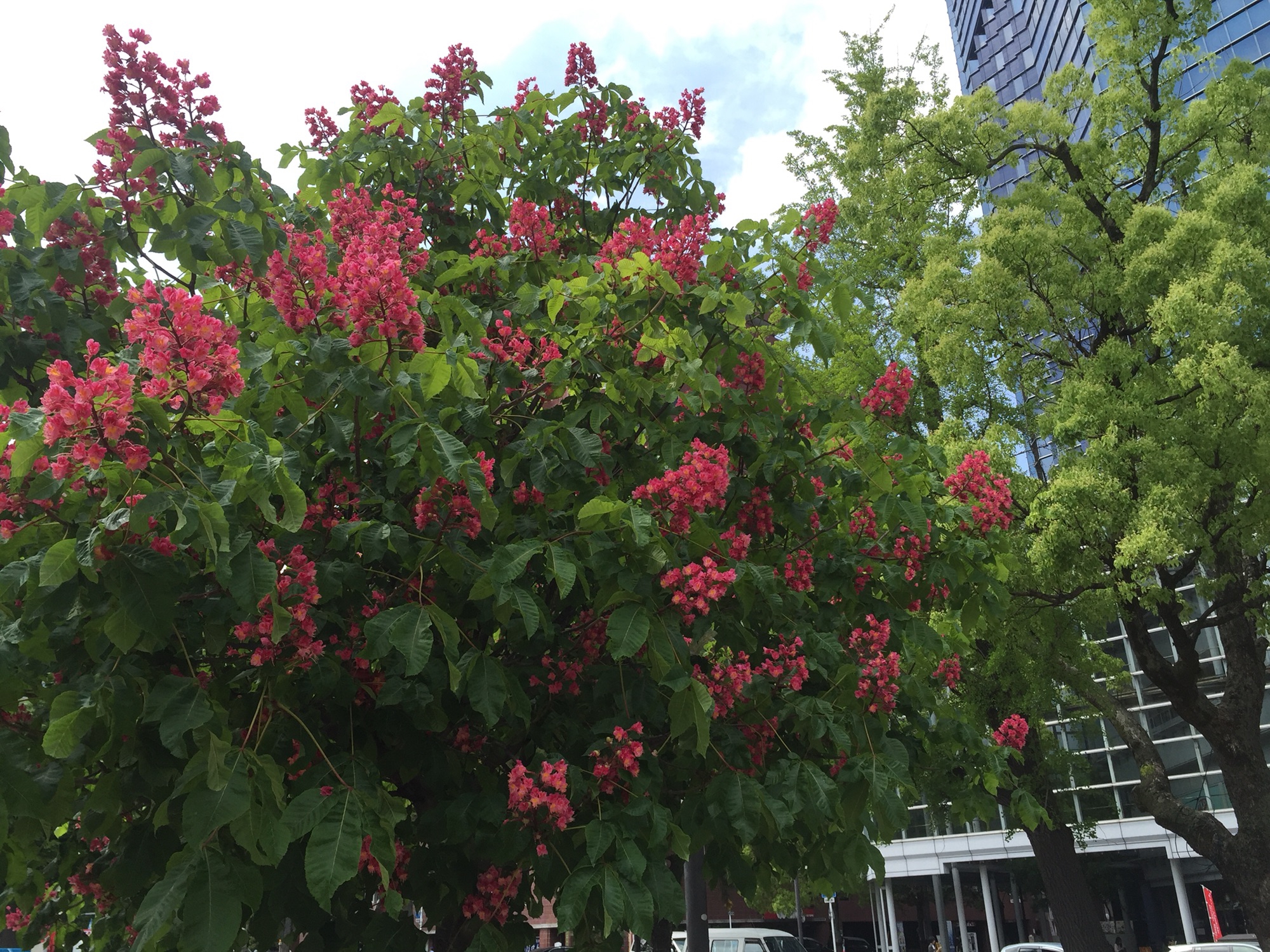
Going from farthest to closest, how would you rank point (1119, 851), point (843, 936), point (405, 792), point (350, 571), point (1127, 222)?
point (843, 936), point (1119, 851), point (1127, 222), point (405, 792), point (350, 571)

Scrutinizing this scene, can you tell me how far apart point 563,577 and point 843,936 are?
167 ft

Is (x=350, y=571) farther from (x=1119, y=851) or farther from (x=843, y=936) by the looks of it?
(x=843, y=936)

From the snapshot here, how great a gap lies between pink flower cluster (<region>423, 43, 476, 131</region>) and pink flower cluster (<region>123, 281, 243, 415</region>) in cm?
393

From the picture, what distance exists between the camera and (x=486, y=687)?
12.4 ft

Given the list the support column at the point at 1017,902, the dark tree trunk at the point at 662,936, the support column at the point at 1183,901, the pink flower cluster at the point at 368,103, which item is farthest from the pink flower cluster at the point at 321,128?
the support column at the point at 1017,902

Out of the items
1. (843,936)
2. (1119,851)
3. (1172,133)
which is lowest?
(843,936)

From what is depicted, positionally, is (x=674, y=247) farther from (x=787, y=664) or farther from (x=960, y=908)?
(x=960, y=908)

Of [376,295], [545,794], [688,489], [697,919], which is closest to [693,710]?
[545,794]

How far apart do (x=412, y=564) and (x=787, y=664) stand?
2.07 metres

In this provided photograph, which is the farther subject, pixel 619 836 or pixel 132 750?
pixel 619 836

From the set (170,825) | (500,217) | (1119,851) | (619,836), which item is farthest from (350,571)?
(1119,851)

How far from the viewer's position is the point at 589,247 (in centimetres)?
686

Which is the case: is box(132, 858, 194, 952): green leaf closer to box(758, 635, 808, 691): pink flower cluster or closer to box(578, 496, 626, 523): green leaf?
box(578, 496, 626, 523): green leaf

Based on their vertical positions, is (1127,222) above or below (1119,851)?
above
